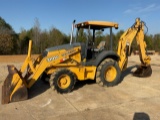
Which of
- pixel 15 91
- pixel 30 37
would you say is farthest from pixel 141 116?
pixel 30 37

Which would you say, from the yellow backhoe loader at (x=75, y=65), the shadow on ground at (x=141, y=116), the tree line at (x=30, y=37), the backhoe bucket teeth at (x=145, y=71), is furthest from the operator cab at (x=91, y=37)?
the tree line at (x=30, y=37)

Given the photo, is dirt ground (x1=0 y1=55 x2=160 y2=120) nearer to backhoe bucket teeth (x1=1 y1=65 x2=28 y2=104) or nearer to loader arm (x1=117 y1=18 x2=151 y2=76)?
backhoe bucket teeth (x1=1 y1=65 x2=28 y2=104)

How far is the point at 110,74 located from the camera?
853 cm

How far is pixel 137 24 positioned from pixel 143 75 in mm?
2149

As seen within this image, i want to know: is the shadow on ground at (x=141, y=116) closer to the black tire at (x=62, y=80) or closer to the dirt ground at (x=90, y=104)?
the dirt ground at (x=90, y=104)

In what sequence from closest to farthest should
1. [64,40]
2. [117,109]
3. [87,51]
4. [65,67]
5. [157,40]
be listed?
[117,109] → [65,67] → [87,51] → [64,40] → [157,40]

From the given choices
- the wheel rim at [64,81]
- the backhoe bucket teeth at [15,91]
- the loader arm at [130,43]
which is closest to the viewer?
→ the backhoe bucket teeth at [15,91]

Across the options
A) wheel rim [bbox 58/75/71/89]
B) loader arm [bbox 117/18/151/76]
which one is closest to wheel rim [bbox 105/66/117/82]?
loader arm [bbox 117/18/151/76]

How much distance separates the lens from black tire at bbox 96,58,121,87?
8.17 m

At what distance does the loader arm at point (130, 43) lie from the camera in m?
9.18

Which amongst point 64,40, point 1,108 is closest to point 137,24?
point 1,108

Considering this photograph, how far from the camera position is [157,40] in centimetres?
3719

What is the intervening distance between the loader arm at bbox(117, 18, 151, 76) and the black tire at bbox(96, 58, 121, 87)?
59 cm

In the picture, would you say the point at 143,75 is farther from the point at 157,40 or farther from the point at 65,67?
the point at 157,40
